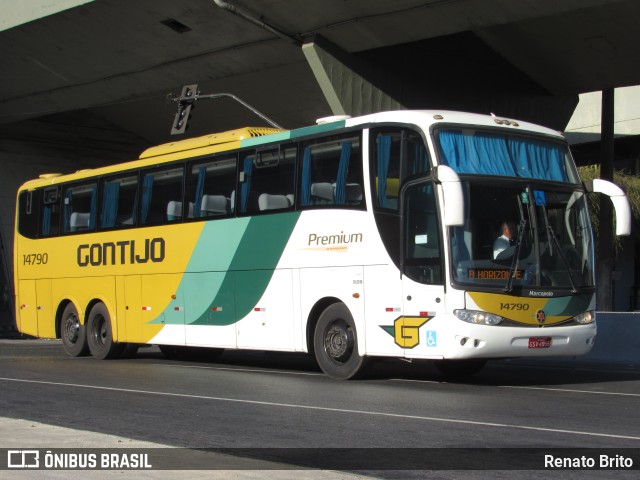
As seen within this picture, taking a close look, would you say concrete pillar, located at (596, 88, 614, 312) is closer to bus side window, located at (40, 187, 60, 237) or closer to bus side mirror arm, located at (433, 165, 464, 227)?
bus side window, located at (40, 187, 60, 237)

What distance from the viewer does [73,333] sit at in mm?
21406

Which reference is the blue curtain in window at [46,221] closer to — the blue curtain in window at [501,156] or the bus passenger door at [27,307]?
the bus passenger door at [27,307]

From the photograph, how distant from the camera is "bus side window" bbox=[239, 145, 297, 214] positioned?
15945 mm

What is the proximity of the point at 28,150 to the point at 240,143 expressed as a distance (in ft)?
67.6

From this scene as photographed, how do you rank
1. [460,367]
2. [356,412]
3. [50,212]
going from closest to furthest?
[356,412]
[460,367]
[50,212]

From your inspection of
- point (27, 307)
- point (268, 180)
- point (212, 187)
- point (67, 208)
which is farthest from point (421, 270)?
point (27, 307)

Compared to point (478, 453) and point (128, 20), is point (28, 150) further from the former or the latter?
point (478, 453)

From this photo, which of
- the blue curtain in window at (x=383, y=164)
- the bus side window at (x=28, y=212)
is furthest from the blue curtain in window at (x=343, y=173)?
the bus side window at (x=28, y=212)

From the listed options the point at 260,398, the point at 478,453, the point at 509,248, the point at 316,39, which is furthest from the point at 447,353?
the point at 316,39

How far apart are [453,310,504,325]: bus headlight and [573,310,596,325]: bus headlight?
1359mm

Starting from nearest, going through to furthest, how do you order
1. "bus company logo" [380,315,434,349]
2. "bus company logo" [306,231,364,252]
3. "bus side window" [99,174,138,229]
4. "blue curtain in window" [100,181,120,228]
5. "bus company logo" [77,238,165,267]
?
1. "bus company logo" [380,315,434,349]
2. "bus company logo" [306,231,364,252]
3. "bus company logo" [77,238,165,267]
4. "bus side window" [99,174,138,229]
5. "blue curtain in window" [100,181,120,228]

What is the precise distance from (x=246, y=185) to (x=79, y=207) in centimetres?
584

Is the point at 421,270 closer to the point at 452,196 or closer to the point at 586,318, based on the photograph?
the point at 452,196

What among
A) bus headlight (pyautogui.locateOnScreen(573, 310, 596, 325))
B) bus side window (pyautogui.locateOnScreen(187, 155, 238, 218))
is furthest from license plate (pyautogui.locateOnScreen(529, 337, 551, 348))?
bus side window (pyautogui.locateOnScreen(187, 155, 238, 218))
